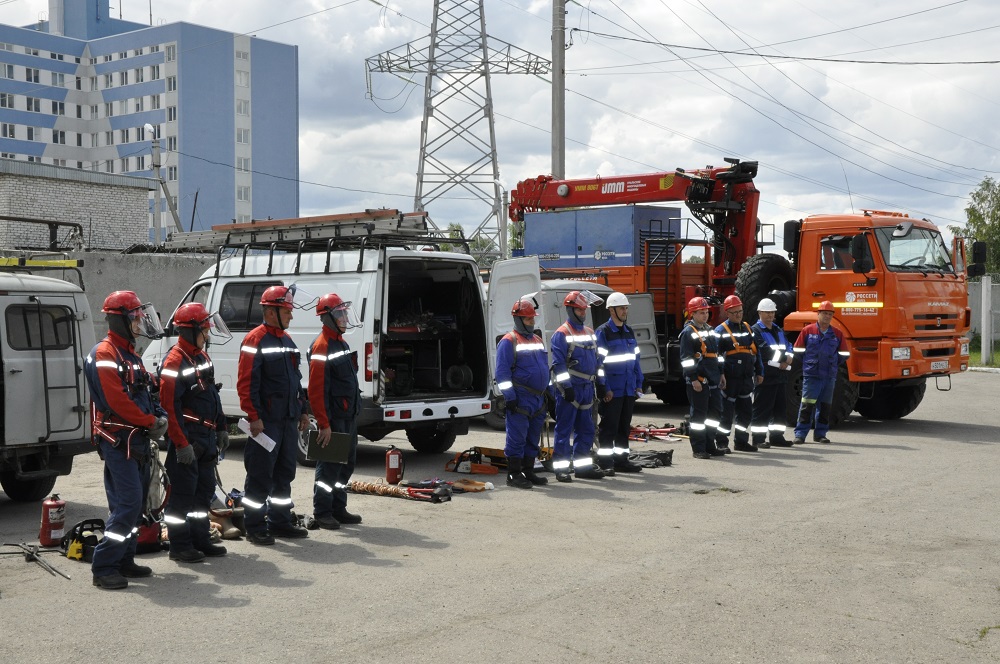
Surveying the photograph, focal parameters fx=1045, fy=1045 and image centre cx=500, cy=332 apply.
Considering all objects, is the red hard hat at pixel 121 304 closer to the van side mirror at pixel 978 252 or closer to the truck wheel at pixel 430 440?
the truck wheel at pixel 430 440

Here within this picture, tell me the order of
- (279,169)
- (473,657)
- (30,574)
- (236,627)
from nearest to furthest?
(473,657), (236,627), (30,574), (279,169)

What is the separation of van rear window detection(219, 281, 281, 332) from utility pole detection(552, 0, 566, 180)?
371 inches

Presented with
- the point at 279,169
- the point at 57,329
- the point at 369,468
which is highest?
the point at 279,169

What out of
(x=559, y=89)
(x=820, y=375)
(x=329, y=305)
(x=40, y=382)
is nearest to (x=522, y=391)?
(x=329, y=305)

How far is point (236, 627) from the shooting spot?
19.1 ft

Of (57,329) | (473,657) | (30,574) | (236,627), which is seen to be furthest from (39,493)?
(473,657)

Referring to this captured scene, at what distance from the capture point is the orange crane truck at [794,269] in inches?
574

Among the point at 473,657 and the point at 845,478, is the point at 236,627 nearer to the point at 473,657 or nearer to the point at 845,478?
the point at 473,657

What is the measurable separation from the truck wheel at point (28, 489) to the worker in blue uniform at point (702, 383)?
7076mm

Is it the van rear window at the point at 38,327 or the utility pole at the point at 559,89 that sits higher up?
the utility pole at the point at 559,89

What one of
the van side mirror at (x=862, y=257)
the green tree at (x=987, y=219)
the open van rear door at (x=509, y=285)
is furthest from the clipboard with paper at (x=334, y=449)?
the green tree at (x=987, y=219)

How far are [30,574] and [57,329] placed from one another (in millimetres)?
3157

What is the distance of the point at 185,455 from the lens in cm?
731

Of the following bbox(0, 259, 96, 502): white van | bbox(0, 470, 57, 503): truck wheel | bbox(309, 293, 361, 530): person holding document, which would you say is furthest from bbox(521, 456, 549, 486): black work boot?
bbox(0, 470, 57, 503): truck wheel
